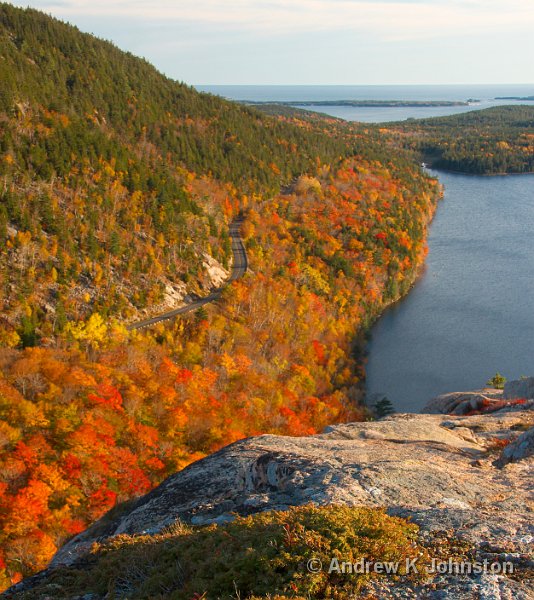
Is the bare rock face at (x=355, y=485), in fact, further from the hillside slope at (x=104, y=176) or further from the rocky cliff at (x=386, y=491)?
the hillside slope at (x=104, y=176)

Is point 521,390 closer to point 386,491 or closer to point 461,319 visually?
point 386,491

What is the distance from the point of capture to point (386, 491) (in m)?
11.2

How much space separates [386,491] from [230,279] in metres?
67.3

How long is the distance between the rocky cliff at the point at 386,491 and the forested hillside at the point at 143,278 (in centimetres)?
2188

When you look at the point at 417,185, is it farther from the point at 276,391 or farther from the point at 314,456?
the point at 314,456

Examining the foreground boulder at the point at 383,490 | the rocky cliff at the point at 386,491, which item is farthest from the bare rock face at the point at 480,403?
the foreground boulder at the point at 383,490

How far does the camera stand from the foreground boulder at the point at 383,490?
27.7 ft

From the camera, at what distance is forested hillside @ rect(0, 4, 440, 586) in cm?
4212

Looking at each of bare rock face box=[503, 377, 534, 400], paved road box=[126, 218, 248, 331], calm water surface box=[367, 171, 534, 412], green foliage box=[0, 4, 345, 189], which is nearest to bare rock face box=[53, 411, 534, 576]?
bare rock face box=[503, 377, 534, 400]

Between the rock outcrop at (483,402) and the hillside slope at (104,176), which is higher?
the hillside slope at (104,176)

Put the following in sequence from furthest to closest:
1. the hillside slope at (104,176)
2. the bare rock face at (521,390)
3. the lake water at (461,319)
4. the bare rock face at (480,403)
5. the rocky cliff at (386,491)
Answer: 1. the lake water at (461,319)
2. the hillside slope at (104,176)
3. the bare rock face at (521,390)
4. the bare rock face at (480,403)
5. the rocky cliff at (386,491)

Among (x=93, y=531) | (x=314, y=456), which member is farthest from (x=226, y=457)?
(x=93, y=531)

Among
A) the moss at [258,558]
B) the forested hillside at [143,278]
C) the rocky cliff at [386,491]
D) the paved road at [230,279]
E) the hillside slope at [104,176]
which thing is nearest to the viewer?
the moss at [258,558]

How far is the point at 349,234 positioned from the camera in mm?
99500
